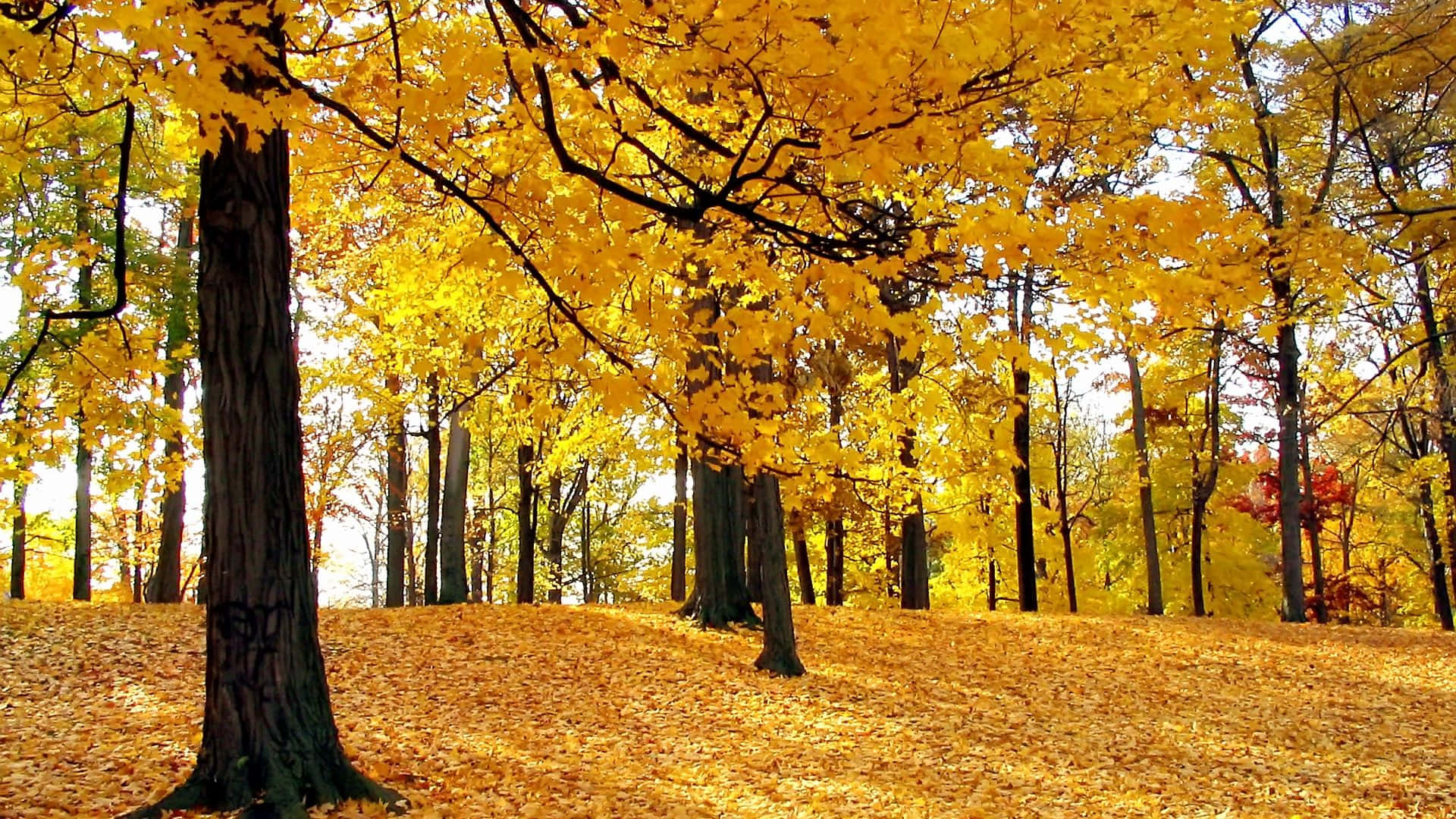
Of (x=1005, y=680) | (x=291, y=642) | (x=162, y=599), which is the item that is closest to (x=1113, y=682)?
(x=1005, y=680)

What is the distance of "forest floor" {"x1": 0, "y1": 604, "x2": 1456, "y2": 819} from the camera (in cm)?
547

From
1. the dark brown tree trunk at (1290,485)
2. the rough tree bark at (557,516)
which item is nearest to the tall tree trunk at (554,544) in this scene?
the rough tree bark at (557,516)

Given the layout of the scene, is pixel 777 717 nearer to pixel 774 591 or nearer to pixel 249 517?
pixel 774 591

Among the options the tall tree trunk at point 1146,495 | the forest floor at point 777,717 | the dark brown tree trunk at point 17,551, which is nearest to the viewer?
the forest floor at point 777,717

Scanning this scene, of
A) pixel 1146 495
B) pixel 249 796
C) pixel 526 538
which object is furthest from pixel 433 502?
pixel 1146 495

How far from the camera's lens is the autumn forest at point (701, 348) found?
306 centimetres

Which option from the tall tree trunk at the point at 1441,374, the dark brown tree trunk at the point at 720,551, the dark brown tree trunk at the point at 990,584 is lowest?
the dark brown tree trunk at the point at 990,584

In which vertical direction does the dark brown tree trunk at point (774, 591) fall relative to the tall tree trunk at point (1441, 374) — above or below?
below

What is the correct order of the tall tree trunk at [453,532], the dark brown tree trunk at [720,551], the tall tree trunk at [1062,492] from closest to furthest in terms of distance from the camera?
the dark brown tree trunk at [720,551] < the tall tree trunk at [453,532] < the tall tree trunk at [1062,492]

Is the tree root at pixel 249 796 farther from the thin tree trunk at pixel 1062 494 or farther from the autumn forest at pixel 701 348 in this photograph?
the thin tree trunk at pixel 1062 494

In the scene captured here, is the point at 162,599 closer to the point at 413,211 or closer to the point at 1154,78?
the point at 413,211

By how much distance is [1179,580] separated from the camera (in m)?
20.4

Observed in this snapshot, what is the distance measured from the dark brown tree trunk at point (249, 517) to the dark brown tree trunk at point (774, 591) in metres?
4.77

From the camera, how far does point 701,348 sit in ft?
14.2
